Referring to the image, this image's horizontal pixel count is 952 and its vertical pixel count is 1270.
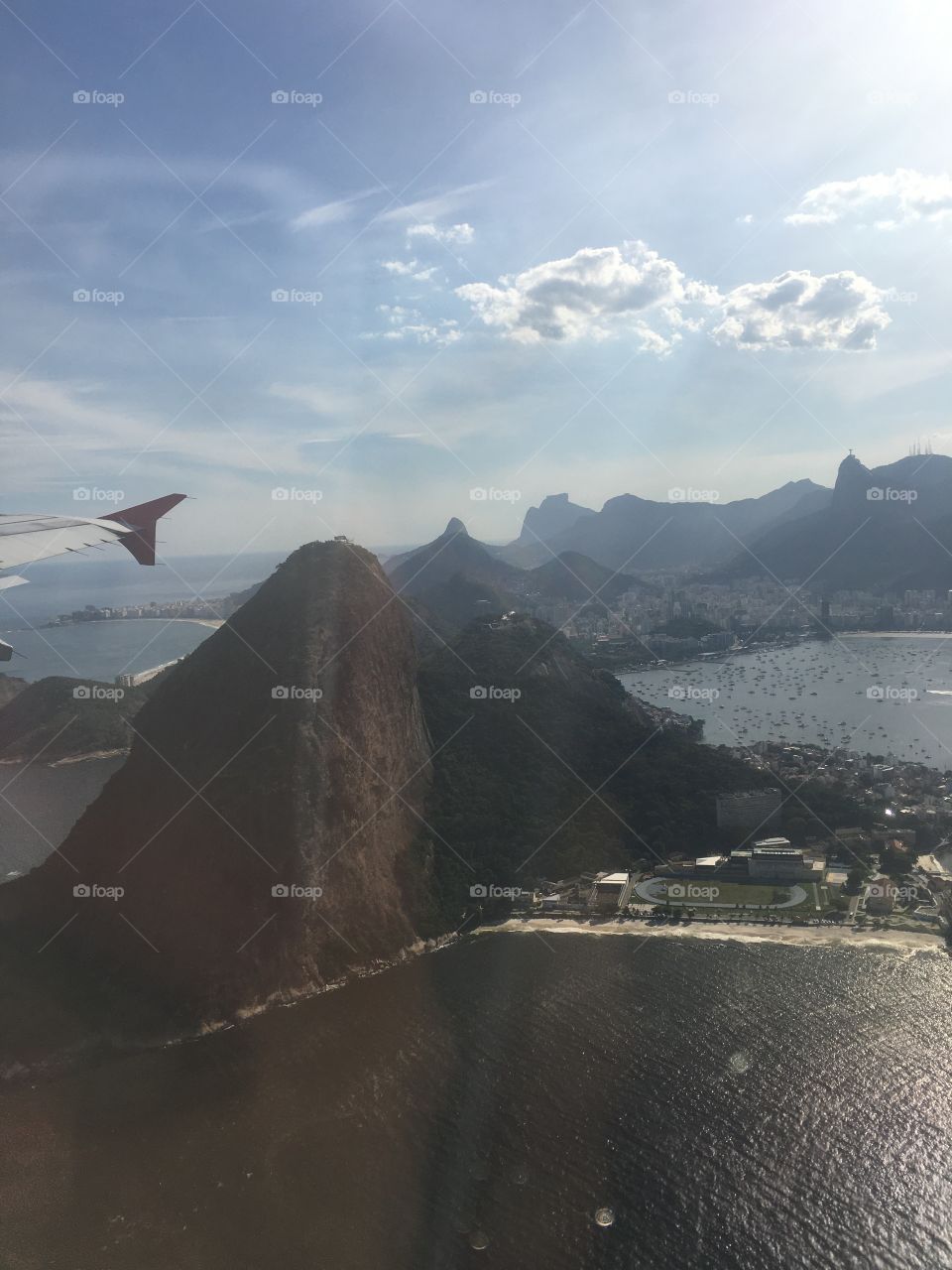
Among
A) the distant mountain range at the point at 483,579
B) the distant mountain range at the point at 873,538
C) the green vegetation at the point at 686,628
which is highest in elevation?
the distant mountain range at the point at 873,538

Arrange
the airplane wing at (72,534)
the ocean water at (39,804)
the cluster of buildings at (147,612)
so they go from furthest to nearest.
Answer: the cluster of buildings at (147,612), the ocean water at (39,804), the airplane wing at (72,534)

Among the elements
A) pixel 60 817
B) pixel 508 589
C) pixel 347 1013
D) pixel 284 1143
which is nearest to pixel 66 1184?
pixel 284 1143

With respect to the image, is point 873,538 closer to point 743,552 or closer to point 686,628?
point 743,552

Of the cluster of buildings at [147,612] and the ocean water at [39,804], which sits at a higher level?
the cluster of buildings at [147,612]

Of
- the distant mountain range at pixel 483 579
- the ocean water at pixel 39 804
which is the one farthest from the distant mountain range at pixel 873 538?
the ocean water at pixel 39 804

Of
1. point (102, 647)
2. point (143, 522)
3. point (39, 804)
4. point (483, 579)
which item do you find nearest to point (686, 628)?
point (483, 579)

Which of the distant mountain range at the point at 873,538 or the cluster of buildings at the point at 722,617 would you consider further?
the distant mountain range at the point at 873,538

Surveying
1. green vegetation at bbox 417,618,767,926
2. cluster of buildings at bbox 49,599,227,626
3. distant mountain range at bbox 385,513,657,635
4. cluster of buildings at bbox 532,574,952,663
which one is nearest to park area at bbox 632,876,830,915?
green vegetation at bbox 417,618,767,926

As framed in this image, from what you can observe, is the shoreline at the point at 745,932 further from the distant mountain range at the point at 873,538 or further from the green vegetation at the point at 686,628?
the distant mountain range at the point at 873,538
